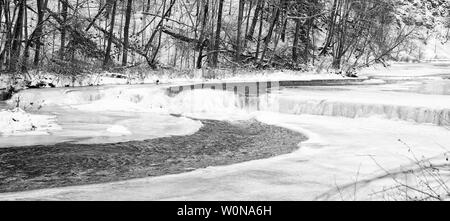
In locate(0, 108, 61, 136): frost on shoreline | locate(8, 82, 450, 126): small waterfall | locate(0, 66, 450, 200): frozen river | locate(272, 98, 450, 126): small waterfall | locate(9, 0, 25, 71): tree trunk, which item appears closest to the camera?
locate(0, 66, 450, 200): frozen river

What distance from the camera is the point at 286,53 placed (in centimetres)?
3466

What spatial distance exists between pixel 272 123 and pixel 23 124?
564 centimetres

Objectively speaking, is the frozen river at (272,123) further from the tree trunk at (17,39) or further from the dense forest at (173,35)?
the dense forest at (173,35)

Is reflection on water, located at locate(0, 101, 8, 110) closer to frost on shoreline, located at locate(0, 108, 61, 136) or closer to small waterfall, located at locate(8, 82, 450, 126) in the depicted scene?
small waterfall, located at locate(8, 82, 450, 126)

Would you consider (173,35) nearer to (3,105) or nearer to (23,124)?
(3,105)

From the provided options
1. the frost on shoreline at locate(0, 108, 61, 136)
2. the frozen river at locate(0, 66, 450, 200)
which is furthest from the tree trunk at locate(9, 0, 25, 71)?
the frost on shoreline at locate(0, 108, 61, 136)

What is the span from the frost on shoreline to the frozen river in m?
0.27

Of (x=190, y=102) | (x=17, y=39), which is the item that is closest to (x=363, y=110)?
(x=190, y=102)

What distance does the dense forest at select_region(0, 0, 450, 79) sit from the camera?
21.0m
